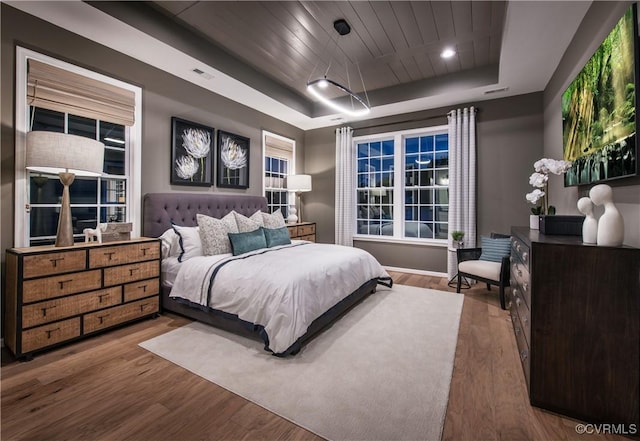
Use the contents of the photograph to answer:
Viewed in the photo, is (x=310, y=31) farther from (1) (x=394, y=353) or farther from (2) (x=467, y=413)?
(2) (x=467, y=413)

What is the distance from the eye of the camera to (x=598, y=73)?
2.06 meters

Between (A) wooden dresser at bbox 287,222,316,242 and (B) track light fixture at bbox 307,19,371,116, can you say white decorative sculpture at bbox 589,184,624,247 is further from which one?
(A) wooden dresser at bbox 287,222,316,242

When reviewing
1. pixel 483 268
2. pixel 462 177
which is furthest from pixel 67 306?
pixel 462 177

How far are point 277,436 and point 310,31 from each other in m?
3.53

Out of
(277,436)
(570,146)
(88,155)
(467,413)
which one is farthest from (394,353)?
(88,155)

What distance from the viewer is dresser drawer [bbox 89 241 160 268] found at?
2529 mm

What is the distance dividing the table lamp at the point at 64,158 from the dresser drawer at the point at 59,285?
30 centimetres

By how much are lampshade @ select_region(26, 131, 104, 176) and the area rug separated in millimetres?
1608

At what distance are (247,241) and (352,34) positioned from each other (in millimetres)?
2581

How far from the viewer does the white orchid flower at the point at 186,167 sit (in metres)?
3.72

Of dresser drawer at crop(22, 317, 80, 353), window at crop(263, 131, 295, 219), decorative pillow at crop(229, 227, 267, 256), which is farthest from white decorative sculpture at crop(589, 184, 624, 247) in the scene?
window at crop(263, 131, 295, 219)

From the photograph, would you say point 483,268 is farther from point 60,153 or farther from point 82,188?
point 82,188

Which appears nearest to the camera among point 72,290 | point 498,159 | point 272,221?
point 72,290

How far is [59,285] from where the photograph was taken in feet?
7.58
